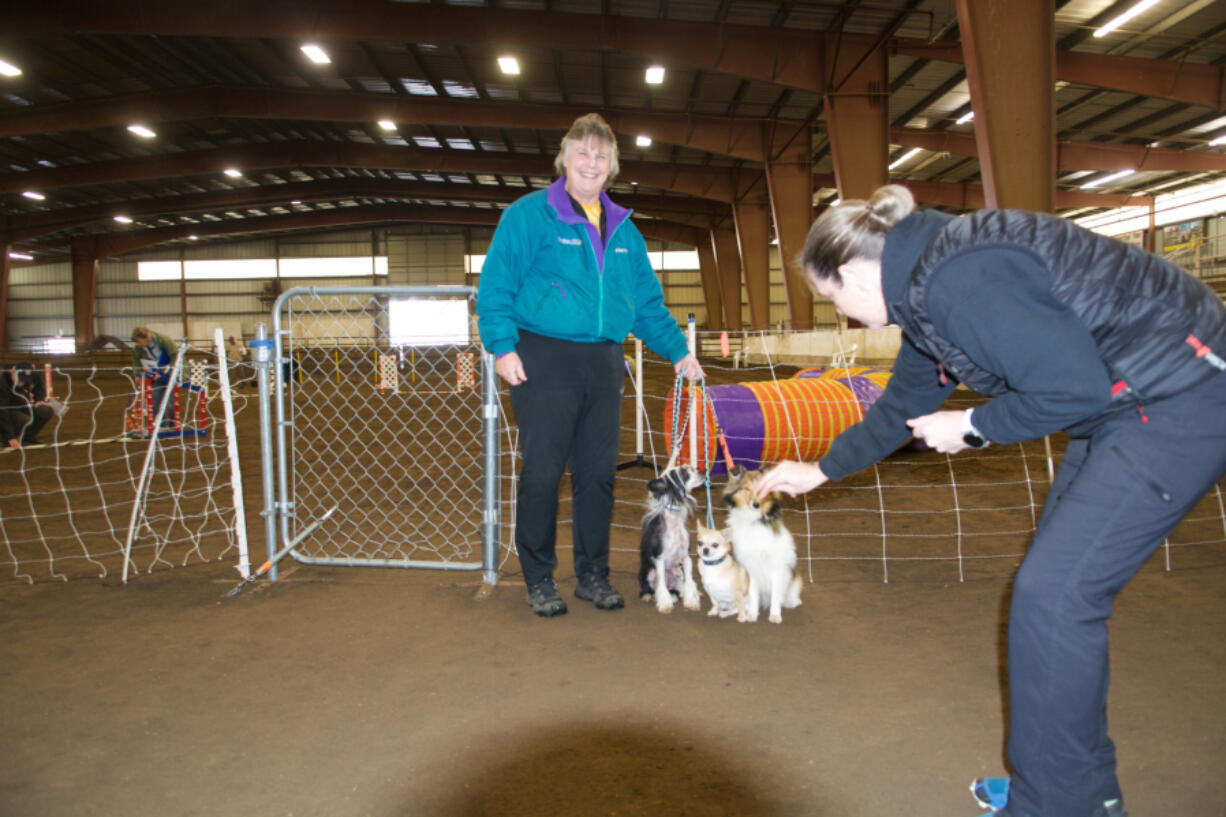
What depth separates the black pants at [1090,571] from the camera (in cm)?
115

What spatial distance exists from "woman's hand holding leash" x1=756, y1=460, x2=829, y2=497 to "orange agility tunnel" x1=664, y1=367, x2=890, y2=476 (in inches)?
126

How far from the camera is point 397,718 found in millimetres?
1980

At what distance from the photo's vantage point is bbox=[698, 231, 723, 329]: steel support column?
28.0 meters

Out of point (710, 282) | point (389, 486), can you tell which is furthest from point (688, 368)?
point (710, 282)

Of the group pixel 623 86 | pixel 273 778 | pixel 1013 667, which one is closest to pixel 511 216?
pixel 273 778

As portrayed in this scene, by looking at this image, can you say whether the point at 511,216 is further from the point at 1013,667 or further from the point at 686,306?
the point at 686,306

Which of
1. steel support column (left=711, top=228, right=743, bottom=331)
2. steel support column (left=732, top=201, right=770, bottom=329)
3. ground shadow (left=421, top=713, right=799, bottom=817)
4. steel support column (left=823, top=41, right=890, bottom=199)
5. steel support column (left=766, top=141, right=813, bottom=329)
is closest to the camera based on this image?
ground shadow (left=421, top=713, right=799, bottom=817)

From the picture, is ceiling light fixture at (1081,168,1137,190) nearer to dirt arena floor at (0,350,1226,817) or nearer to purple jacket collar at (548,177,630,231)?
dirt arena floor at (0,350,1226,817)

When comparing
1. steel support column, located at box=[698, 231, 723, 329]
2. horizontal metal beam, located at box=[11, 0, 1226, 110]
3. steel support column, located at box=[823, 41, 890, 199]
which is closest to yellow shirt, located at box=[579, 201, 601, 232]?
steel support column, located at box=[823, 41, 890, 199]

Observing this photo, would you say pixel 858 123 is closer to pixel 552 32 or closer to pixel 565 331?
pixel 552 32

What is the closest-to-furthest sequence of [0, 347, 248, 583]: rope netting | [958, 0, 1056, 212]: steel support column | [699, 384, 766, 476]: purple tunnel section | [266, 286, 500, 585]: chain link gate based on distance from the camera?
[266, 286, 500, 585]: chain link gate → [0, 347, 248, 583]: rope netting → [699, 384, 766, 476]: purple tunnel section → [958, 0, 1056, 212]: steel support column

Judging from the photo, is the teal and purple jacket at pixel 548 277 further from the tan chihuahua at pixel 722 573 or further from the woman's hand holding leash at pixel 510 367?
the tan chihuahua at pixel 722 573

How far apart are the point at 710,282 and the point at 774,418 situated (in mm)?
23817

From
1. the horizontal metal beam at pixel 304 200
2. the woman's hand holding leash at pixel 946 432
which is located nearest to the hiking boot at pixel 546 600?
the woman's hand holding leash at pixel 946 432
